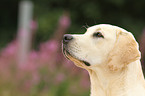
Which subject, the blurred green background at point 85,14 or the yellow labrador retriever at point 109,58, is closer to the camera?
the yellow labrador retriever at point 109,58

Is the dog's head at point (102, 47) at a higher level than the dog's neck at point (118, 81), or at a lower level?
higher

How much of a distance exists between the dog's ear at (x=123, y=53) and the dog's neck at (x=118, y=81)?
0.08m

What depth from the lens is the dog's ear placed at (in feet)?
9.23

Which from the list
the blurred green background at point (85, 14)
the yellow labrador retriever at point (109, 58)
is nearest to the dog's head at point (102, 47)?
the yellow labrador retriever at point (109, 58)

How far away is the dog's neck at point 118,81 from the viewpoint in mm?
2848

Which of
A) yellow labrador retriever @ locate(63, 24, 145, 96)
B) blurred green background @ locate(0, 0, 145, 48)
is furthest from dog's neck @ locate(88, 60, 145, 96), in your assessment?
blurred green background @ locate(0, 0, 145, 48)

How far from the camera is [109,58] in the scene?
2914 millimetres

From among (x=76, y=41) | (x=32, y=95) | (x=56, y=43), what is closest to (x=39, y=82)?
(x=32, y=95)

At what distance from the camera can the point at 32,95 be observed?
5.67 m

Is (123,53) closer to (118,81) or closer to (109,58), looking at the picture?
(109,58)

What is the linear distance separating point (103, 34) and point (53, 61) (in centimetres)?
314

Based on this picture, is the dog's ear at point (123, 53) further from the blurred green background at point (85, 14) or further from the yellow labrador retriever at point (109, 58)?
the blurred green background at point (85, 14)

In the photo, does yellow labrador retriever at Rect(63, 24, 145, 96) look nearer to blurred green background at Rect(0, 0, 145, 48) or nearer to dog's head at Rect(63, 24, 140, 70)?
dog's head at Rect(63, 24, 140, 70)

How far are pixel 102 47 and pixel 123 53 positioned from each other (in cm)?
24
